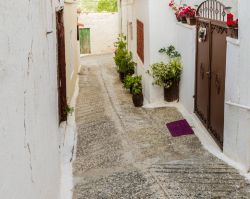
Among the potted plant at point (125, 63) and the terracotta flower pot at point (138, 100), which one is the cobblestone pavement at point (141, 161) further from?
the potted plant at point (125, 63)

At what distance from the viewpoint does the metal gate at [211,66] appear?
784 cm

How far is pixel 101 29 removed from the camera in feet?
95.9

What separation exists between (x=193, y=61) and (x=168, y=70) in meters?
1.51

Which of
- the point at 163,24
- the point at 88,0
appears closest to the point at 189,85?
the point at 163,24

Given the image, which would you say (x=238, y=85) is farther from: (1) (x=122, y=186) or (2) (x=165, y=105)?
(2) (x=165, y=105)

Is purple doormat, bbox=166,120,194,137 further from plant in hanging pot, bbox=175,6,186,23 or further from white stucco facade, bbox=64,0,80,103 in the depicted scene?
white stucco facade, bbox=64,0,80,103

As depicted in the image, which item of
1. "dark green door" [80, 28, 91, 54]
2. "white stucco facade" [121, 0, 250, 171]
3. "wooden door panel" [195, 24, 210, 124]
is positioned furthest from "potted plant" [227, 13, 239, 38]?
"dark green door" [80, 28, 91, 54]

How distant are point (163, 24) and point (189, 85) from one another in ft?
7.62

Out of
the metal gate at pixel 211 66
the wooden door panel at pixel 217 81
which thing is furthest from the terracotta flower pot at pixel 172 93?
the wooden door panel at pixel 217 81

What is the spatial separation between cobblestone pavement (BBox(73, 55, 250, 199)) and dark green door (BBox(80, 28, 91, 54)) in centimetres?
1706

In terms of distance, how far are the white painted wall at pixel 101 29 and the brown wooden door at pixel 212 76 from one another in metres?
19.8

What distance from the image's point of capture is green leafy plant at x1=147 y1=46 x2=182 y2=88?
11836 millimetres

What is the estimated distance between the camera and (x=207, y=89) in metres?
8.95

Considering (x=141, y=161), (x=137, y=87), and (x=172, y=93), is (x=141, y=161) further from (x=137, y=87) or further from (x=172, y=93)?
(x=137, y=87)
